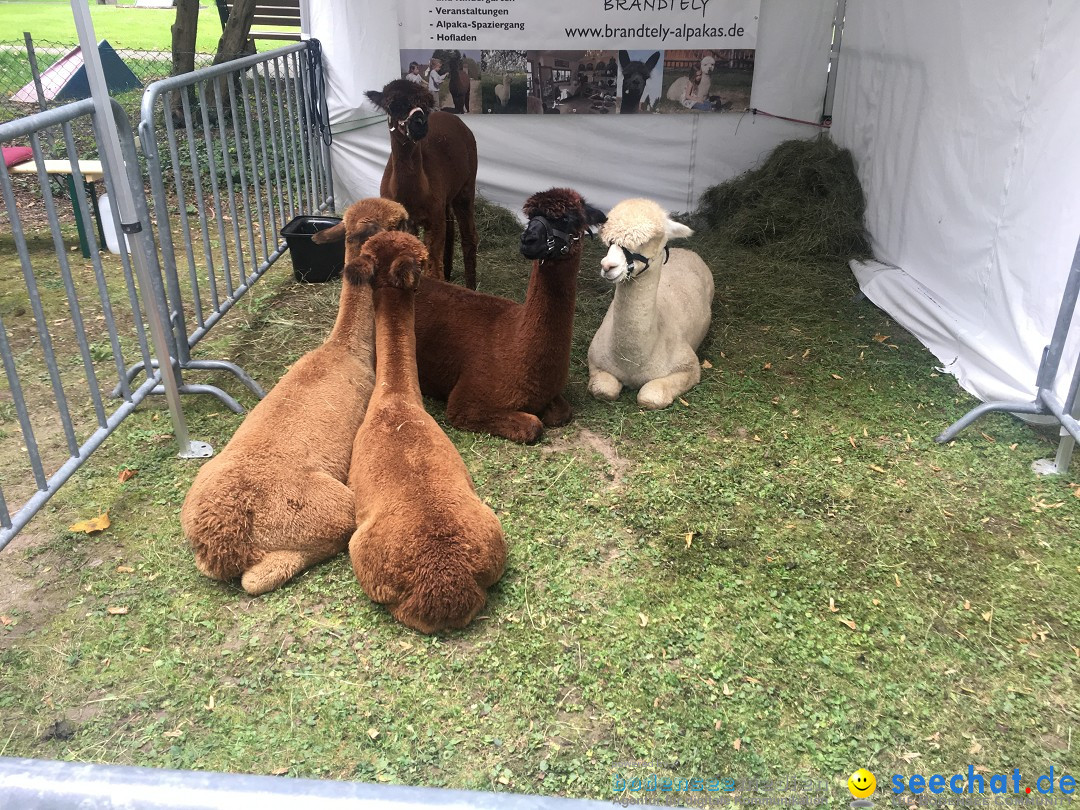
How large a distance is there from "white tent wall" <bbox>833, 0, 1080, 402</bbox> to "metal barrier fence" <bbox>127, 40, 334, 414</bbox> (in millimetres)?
3974

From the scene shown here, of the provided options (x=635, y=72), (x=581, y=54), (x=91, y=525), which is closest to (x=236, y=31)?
(x=581, y=54)

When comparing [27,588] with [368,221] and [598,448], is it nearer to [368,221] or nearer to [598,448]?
[368,221]

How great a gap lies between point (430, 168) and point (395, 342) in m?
2.01

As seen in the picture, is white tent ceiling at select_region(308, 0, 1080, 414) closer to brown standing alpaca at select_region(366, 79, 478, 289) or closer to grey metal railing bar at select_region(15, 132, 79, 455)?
brown standing alpaca at select_region(366, 79, 478, 289)

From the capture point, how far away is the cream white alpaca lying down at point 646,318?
378 cm

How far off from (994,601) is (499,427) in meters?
2.15

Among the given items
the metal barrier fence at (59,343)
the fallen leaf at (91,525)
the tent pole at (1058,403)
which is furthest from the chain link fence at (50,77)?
the tent pole at (1058,403)

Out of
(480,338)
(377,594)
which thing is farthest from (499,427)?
(377,594)

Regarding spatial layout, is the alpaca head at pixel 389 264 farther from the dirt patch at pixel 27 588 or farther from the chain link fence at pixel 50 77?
the chain link fence at pixel 50 77

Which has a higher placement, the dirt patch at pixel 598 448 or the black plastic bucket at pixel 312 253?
the black plastic bucket at pixel 312 253

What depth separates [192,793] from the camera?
0.65m

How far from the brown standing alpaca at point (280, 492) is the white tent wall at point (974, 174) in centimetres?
334

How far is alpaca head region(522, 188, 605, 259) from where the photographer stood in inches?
134

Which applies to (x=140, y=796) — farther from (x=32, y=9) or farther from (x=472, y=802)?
(x=32, y=9)
